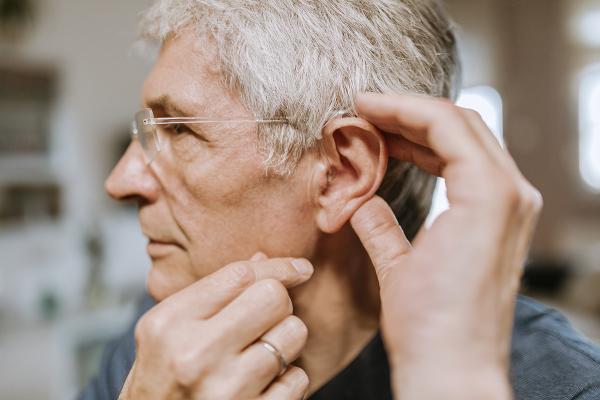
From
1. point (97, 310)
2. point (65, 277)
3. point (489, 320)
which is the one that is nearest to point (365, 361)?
point (489, 320)

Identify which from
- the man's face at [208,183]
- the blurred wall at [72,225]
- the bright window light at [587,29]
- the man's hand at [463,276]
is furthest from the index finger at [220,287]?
the bright window light at [587,29]

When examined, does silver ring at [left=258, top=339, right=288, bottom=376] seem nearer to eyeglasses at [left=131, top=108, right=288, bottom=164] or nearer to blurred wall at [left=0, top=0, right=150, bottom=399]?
eyeglasses at [left=131, top=108, right=288, bottom=164]

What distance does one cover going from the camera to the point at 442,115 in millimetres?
729

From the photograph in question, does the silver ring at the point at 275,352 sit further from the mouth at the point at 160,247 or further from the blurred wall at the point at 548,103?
the blurred wall at the point at 548,103

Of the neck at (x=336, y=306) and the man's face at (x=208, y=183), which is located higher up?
the man's face at (x=208, y=183)

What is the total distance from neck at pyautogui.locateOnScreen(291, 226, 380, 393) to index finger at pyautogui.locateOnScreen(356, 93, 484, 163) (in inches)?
13.0

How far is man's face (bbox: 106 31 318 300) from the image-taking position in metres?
0.97

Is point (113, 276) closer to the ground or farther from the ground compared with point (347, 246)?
closer to the ground

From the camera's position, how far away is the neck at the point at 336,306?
42.8 inches

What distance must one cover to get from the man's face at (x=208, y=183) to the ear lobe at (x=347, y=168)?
35 mm

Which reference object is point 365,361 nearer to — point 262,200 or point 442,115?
point 262,200

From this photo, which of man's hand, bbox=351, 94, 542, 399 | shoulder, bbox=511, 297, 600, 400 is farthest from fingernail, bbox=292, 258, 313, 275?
shoulder, bbox=511, 297, 600, 400

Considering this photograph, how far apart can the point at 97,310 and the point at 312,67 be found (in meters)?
2.51

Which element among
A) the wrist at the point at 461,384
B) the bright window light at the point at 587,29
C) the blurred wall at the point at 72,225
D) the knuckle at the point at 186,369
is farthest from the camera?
the bright window light at the point at 587,29
